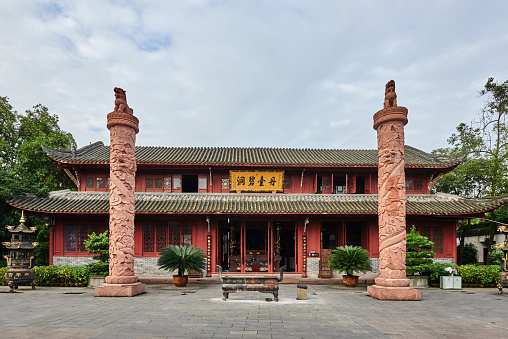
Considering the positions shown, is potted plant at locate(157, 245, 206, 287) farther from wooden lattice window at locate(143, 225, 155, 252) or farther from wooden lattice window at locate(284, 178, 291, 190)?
wooden lattice window at locate(284, 178, 291, 190)

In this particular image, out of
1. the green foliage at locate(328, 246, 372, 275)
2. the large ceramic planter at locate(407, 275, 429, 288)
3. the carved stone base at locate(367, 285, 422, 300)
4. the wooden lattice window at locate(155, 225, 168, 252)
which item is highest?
the wooden lattice window at locate(155, 225, 168, 252)

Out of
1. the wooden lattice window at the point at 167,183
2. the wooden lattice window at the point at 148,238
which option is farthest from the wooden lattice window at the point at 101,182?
the wooden lattice window at the point at 148,238

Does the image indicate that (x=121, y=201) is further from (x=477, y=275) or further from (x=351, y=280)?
(x=477, y=275)

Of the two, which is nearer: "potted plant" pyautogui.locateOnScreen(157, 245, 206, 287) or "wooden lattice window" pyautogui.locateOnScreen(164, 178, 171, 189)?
"potted plant" pyautogui.locateOnScreen(157, 245, 206, 287)

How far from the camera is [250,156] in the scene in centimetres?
1953

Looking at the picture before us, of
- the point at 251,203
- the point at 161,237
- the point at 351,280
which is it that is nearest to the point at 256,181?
the point at 251,203

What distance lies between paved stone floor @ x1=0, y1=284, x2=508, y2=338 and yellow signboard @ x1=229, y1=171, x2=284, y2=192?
287 inches

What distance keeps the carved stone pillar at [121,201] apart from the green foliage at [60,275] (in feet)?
12.1

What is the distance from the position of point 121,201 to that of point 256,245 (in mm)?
9389

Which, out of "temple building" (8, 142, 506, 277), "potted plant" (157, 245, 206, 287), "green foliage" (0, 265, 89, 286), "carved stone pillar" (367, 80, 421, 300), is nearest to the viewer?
"carved stone pillar" (367, 80, 421, 300)

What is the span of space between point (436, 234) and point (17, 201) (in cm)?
1998

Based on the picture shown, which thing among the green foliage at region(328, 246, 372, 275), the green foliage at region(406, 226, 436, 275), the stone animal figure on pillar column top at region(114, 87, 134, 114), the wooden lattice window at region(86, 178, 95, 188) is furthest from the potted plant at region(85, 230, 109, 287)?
the green foliage at region(406, 226, 436, 275)

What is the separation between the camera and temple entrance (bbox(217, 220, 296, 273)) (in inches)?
687

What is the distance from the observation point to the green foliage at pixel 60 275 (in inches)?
547
